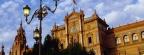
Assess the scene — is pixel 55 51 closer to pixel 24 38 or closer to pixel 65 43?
pixel 65 43

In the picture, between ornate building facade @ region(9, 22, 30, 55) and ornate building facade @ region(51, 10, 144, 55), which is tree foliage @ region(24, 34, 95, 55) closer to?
ornate building facade @ region(51, 10, 144, 55)

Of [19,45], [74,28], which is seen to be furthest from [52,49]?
[19,45]

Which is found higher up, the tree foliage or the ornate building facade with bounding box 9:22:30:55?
the ornate building facade with bounding box 9:22:30:55

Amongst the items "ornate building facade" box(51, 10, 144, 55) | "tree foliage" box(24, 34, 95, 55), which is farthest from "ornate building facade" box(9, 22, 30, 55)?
"tree foliage" box(24, 34, 95, 55)

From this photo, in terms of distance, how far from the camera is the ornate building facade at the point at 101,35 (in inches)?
2410

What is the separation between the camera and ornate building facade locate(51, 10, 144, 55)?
61219 mm

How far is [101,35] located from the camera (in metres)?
63.2

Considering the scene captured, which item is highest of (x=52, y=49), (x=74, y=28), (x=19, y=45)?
(x=74, y=28)

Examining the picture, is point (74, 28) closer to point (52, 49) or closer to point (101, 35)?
point (101, 35)

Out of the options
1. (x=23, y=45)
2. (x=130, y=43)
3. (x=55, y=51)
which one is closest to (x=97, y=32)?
(x=130, y=43)

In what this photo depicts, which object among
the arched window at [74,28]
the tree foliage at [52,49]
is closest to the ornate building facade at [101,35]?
the arched window at [74,28]

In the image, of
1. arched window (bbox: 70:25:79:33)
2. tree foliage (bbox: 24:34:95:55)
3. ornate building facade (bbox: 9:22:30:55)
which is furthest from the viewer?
ornate building facade (bbox: 9:22:30:55)

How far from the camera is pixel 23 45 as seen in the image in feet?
267

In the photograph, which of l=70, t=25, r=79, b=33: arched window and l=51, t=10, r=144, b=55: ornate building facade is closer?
l=51, t=10, r=144, b=55: ornate building facade
